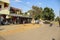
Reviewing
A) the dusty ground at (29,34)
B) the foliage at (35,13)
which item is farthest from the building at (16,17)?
the dusty ground at (29,34)

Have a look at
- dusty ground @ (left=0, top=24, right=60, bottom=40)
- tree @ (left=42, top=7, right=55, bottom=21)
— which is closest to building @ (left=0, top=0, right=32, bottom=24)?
dusty ground @ (left=0, top=24, right=60, bottom=40)

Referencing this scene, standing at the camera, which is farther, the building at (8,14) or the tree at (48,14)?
the tree at (48,14)

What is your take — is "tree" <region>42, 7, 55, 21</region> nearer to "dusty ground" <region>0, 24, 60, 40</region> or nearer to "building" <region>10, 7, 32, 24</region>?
"building" <region>10, 7, 32, 24</region>

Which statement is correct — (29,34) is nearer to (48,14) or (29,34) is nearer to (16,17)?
(16,17)

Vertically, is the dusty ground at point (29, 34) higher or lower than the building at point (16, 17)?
→ lower

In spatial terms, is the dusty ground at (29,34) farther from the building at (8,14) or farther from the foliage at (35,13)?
the foliage at (35,13)

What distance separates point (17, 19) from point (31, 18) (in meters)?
10.4

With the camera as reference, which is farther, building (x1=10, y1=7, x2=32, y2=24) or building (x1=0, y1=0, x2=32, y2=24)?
building (x1=10, y1=7, x2=32, y2=24)

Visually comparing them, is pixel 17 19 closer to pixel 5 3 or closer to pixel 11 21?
pixel 11 21

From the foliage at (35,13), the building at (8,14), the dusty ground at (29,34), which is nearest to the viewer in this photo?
the dusty ground at (29,34)

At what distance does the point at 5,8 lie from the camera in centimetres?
3002

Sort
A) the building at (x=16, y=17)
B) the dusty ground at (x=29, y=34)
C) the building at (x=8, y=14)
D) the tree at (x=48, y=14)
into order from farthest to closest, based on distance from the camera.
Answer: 1. the tree at (x=48, y=14)
2. the building at (x=16, y=17)
3. the building at (x=8, y=14)
4. the dusty ground at (x=29, y=34)

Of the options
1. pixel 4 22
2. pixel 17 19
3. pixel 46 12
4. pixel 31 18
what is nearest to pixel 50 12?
pixel 46 12

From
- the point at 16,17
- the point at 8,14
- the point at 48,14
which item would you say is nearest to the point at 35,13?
the point at 48,14
